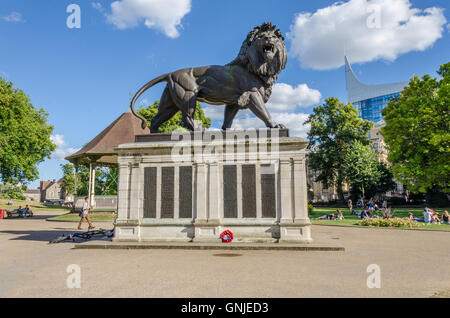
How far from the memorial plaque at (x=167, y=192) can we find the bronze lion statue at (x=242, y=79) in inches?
88.2

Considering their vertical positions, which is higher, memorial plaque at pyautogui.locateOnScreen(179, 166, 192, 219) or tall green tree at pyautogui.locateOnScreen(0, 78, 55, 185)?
tall green tree at pyautogui.locateOnScreen(0, 78, 55, 185)

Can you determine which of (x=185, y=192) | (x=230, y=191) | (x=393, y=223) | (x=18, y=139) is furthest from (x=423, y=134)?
(x=18, y=139)

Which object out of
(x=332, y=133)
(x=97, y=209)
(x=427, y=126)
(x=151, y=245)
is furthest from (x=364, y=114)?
(x=151, y=245)

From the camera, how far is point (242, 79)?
12984mm

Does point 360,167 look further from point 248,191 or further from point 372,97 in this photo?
point 372,97

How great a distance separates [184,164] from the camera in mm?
12438

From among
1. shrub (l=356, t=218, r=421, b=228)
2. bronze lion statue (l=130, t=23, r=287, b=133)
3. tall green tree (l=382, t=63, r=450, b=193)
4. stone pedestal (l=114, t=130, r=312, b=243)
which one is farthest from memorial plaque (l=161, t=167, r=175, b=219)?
tall green tree (l=382, t=63, r=450, b=193)

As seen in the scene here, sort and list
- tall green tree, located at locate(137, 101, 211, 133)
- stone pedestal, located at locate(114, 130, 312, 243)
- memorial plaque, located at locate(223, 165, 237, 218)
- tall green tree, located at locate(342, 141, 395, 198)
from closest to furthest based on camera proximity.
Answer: stone pedestal, located at locate(114, 130, 312, 243), memorial plaque, located at locate(223, 165, 237, 218), tall green tree, located at locate(137, 101, 211, 133), tall green tree, located at locate(342, 141, 395, 198)

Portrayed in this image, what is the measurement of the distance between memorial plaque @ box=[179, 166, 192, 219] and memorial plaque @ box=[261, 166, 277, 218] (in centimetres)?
283

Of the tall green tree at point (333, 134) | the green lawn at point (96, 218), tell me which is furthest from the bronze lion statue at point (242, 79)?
the tall green tree at point (333, 134)

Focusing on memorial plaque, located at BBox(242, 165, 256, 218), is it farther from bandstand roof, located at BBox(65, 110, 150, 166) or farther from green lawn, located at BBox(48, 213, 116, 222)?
bandstand roof, located at BBox(65, 110, 150, 166)

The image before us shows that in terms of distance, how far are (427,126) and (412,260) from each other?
25.8 metres

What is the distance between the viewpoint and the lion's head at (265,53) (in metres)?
12.5

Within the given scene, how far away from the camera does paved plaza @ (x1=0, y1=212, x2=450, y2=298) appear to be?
18.6 ft
